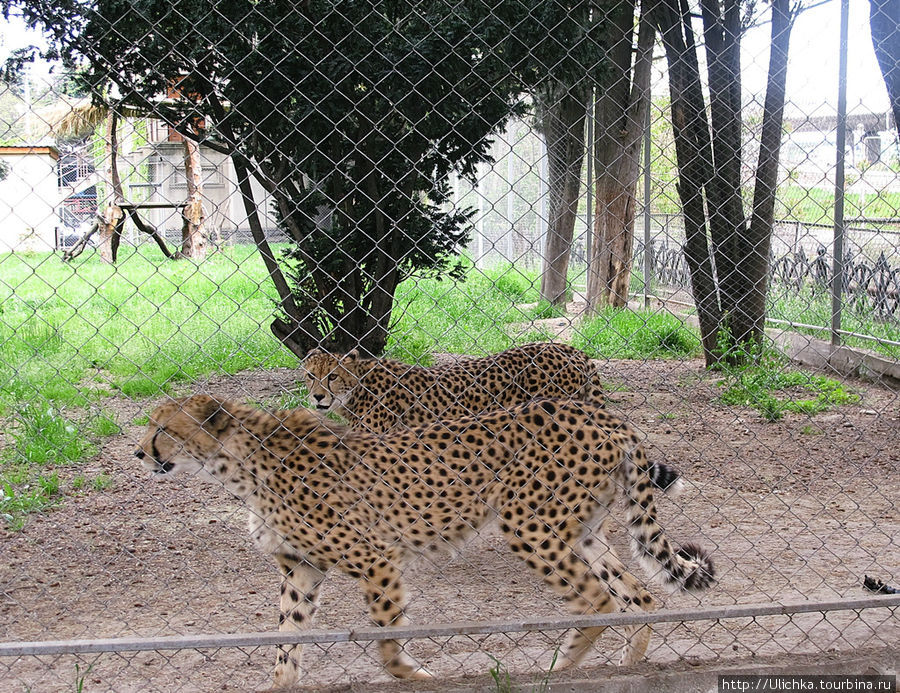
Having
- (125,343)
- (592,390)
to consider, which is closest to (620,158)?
(592,390)

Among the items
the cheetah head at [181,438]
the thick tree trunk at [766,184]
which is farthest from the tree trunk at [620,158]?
the cheetah head at [181,438]

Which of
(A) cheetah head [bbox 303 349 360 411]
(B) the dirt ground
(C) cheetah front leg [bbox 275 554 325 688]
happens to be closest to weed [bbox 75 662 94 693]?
(B) the dirt ground

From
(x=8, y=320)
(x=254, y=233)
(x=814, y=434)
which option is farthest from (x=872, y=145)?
(x=8, y=320)

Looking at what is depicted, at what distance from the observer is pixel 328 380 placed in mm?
4477

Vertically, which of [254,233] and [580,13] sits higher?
[580,13]

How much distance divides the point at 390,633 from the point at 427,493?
2.09ft

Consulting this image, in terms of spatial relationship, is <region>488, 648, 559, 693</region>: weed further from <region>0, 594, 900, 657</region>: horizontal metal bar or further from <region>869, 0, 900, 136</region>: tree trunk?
<region>869, 0, 900, 136</region>: tree trunk

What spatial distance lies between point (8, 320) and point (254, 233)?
171 inches

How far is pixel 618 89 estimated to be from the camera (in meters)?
7.54

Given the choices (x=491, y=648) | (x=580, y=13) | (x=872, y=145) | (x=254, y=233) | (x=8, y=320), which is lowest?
(x=491, y=648)

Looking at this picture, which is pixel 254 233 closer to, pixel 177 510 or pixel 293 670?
pixel 177 510

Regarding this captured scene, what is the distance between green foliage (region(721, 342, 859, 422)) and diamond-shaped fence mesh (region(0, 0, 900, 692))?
0.03 m

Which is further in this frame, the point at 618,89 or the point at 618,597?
the point at 618,89

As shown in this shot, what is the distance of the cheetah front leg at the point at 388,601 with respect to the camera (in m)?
2.63
